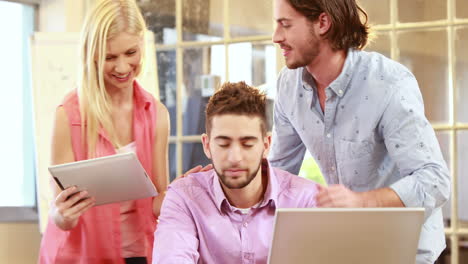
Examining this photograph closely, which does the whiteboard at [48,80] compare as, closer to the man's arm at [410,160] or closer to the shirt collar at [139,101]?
the shirt collar at [139,101]

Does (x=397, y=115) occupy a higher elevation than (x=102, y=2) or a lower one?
lower

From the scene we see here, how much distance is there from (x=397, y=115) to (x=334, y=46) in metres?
0.27

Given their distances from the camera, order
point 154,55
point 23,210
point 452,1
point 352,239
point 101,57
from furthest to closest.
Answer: point 23,210 < point 154,55 < point 452,1 < point 101,57 < point 352,239

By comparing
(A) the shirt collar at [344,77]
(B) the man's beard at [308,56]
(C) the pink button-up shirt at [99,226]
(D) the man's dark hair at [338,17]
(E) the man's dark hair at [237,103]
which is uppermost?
(D) the man's dark hair at [338,17]

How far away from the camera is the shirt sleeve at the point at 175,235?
5.29ft

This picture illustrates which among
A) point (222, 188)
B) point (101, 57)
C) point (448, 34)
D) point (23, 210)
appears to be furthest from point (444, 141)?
point (23, 210)

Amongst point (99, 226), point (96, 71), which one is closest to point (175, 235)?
point (99, 226)

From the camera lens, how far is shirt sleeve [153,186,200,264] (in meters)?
1.61

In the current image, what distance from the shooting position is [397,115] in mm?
1808

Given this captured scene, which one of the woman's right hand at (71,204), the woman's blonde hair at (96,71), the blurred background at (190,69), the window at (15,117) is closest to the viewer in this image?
the woman's right hand at (71,204)

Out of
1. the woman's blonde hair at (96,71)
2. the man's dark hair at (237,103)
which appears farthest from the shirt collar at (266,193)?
the woman's blonde hair at (96,71)

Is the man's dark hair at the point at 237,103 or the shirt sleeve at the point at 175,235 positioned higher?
the man's dark hair at the point at 237,103

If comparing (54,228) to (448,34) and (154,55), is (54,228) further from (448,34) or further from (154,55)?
(448,34)

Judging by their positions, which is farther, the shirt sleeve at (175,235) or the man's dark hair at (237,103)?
the man's dark hair at (237,103)
